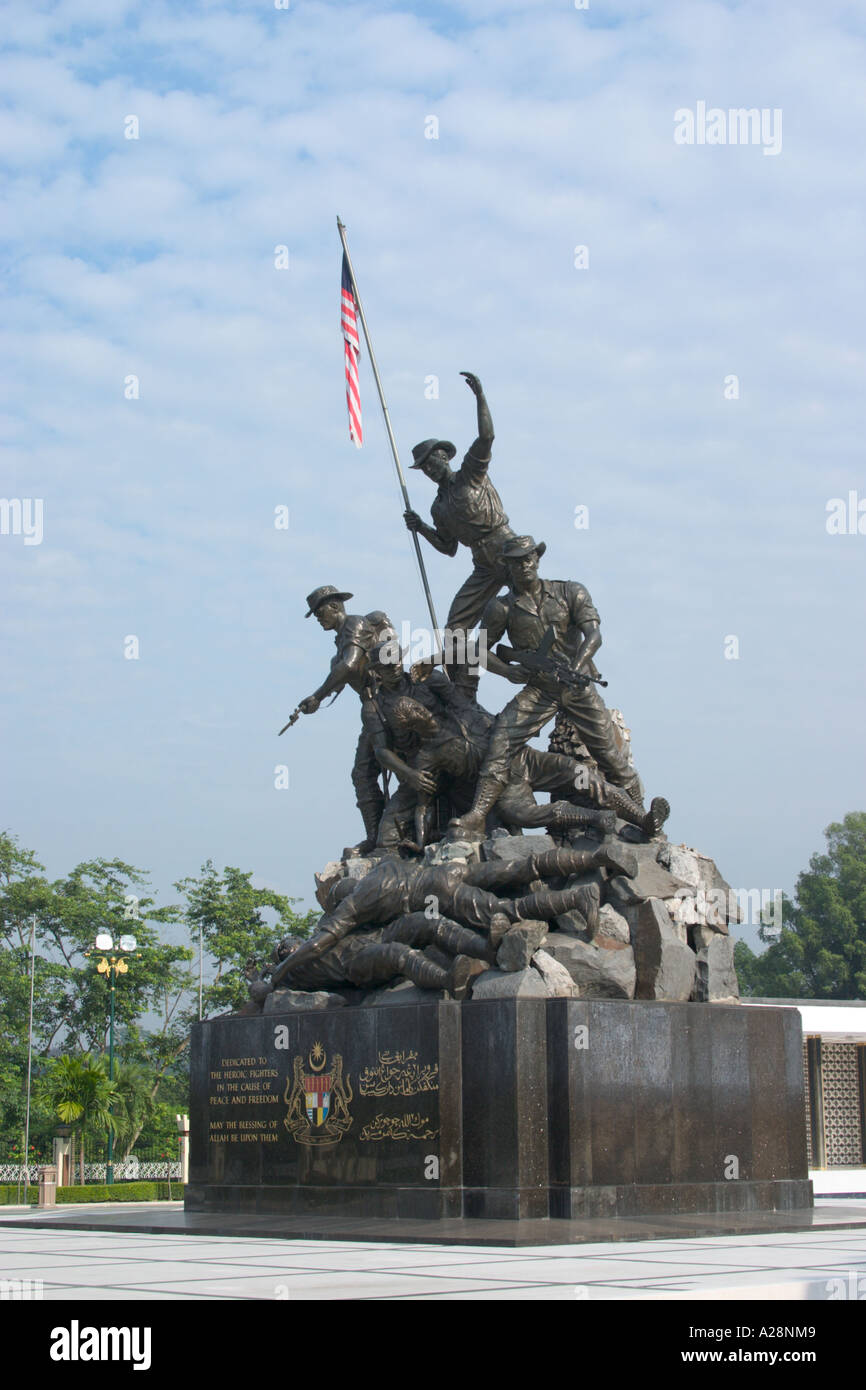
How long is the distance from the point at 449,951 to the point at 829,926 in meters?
40.4

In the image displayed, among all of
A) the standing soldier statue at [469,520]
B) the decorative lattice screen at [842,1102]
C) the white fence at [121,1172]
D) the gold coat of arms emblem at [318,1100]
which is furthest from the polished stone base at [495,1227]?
the white fence at [121,1172]

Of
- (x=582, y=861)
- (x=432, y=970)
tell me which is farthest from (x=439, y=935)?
(x=582, y=861)

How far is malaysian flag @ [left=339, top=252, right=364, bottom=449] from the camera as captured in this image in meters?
17.1

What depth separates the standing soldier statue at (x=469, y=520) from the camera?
50.6 ft

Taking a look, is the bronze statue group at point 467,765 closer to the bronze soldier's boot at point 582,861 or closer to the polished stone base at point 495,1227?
the bronze soldier's boot at point 582,861

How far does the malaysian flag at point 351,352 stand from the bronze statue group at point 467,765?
135cm

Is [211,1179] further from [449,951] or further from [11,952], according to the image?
[11,952]

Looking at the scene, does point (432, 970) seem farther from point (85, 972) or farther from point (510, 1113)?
point (85, 972)

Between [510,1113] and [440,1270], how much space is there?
3.40 m

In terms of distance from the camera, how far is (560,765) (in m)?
14.8

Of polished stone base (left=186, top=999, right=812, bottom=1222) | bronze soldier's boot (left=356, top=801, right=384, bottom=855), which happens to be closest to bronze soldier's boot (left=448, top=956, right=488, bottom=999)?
polished stone base (left=186, top=999, right=812, bottom=1222)

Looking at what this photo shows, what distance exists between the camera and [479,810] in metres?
14.4
